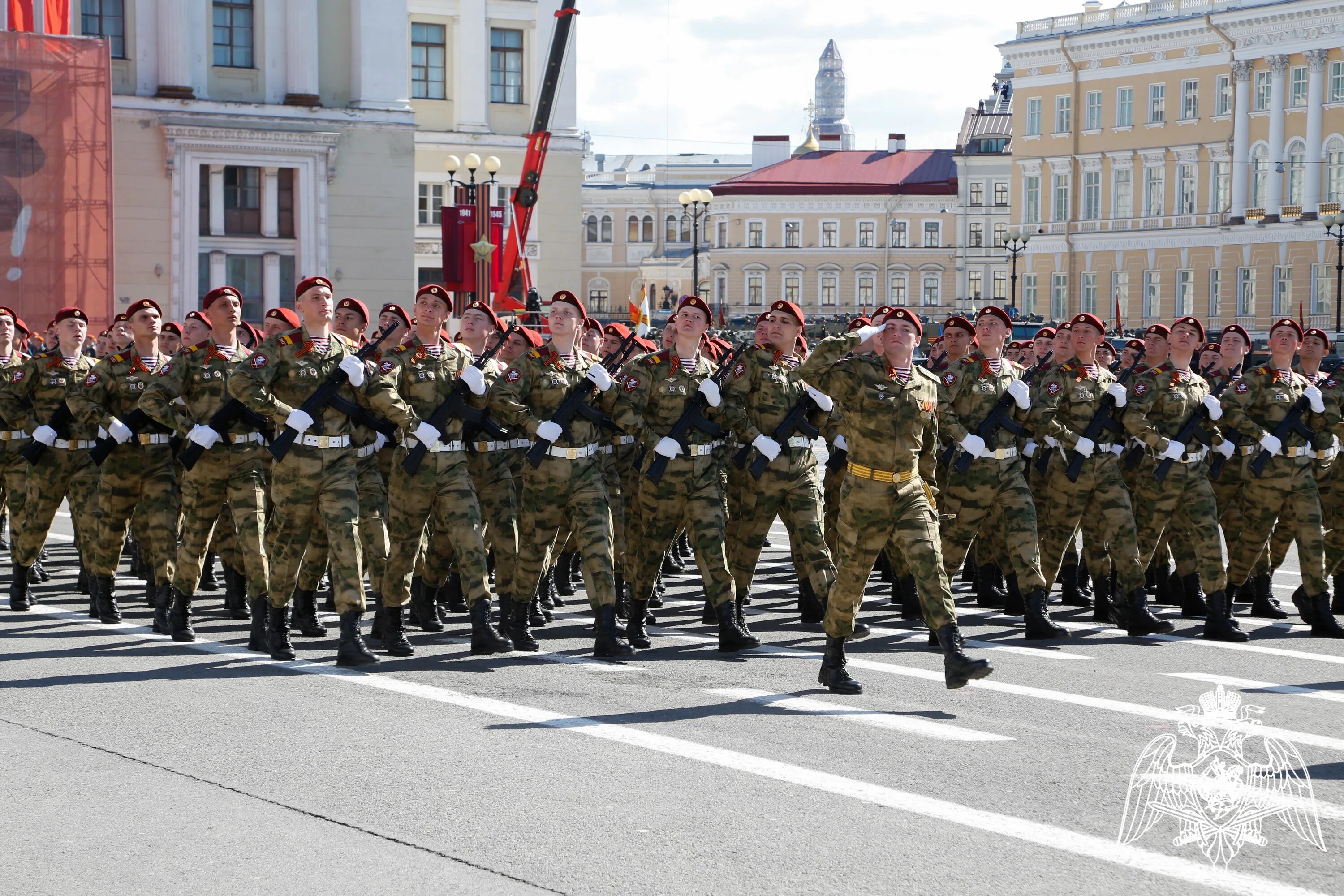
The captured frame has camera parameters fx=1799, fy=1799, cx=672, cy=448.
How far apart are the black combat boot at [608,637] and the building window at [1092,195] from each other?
6355 centimetres

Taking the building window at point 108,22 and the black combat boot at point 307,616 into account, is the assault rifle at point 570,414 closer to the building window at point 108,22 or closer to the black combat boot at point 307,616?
the black combat boot at point 307,616

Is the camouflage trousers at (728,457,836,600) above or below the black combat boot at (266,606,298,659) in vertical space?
above

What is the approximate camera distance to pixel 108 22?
39750mm

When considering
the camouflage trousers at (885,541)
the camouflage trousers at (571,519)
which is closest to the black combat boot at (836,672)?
the camouflage trousers at (885,541)

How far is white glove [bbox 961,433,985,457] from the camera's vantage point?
1097cm

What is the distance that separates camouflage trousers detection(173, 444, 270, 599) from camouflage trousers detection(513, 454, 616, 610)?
151 centimetres

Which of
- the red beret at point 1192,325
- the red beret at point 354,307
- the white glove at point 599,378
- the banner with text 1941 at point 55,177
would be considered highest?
the banner with text 1941 at point 55,177

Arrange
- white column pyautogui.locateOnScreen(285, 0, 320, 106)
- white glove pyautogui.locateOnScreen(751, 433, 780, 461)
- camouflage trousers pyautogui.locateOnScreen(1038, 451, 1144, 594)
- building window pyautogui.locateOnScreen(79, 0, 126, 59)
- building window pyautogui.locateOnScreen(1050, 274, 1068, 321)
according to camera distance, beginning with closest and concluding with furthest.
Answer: white glove pyautogui.locateOnScreen(751, 433, 780, 461) → camouflage trousers pyautogui.locateOnScreen(1038, 451, 1144, 594) → building window pyautogui.locateOnScreen(79, 0, 126, 59) → white column pyautogui.locateOnScreen(285, 0, 320, 106) → building window pyautogui.locateOnScreen(1050, 274, 1068, 321)

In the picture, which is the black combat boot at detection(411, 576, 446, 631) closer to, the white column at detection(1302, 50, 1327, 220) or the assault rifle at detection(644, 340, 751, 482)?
the assault rifle at detection(644, 340, 751, 482)

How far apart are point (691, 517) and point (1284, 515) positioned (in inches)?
163

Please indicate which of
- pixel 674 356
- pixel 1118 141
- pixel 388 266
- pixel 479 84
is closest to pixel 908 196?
pixel 1118 141

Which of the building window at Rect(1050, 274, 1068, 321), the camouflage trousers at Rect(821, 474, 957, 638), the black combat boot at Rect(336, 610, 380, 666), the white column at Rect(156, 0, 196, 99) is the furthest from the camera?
the building window at Rect(1050, 274, 1068, 321)

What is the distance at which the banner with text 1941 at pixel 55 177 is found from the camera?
100 feet

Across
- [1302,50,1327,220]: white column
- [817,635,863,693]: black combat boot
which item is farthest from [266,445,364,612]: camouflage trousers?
[1302,50,1327,220]: white column
